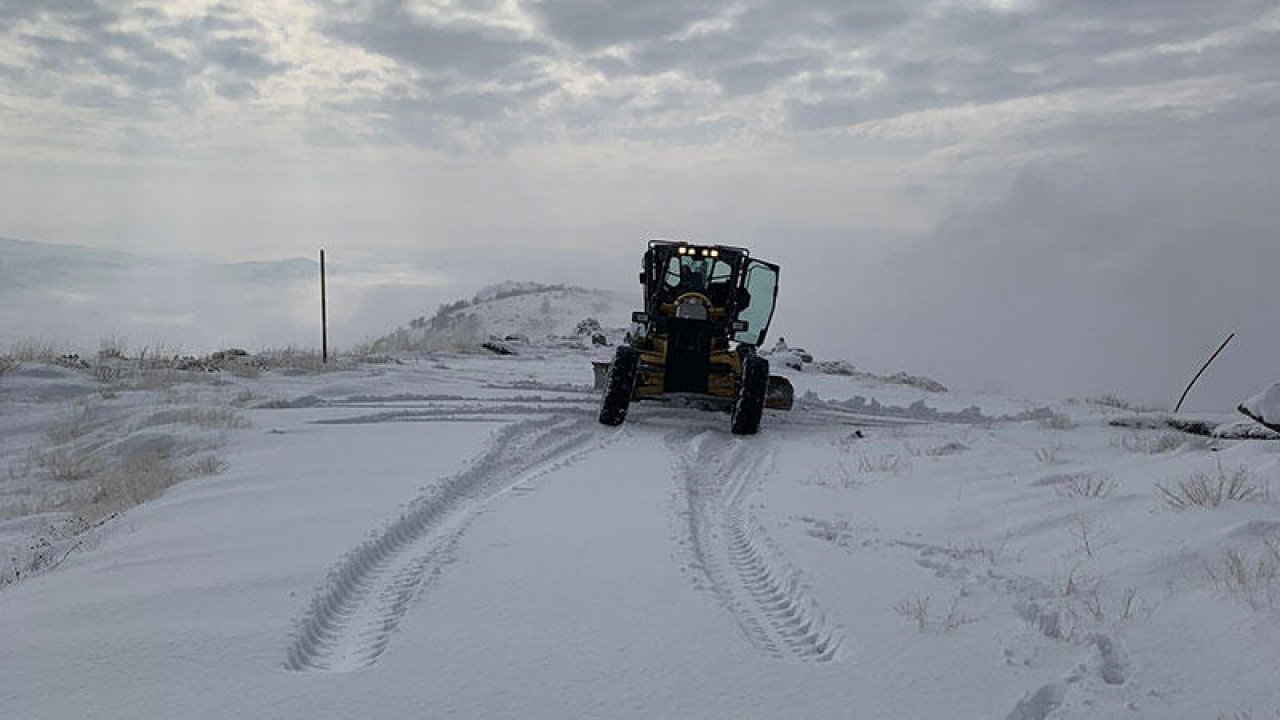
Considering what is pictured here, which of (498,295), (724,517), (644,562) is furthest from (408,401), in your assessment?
(498,295)

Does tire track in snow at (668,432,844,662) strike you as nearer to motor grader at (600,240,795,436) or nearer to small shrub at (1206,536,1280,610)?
small shrub at (1206,536,1280,610)

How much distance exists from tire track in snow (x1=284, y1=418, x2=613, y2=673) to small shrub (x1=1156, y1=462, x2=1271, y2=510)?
154 inches

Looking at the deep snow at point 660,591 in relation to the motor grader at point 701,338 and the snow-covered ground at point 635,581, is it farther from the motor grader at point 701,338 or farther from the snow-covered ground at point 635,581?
the motor grader at point 701,338

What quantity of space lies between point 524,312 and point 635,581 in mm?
48868

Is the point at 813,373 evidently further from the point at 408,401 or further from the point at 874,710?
the point at 874,710

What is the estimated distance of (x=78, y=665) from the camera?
3.32m

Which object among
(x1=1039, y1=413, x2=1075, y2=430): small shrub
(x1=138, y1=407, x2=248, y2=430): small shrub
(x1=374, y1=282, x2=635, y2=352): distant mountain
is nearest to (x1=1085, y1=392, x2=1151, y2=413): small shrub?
(x1=1039, y1=413, x2=1075, y2=430): small shrub

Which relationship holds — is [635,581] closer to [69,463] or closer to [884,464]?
[884,464]

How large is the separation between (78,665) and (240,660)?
1.82 feet

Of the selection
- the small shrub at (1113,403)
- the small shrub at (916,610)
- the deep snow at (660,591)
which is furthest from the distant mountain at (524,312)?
the small shrub at (916,610)

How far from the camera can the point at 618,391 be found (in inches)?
423

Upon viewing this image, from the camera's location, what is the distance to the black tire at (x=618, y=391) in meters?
10.7

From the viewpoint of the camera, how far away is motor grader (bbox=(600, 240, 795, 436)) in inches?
422

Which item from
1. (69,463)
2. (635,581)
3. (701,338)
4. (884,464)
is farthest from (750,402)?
(69,463)
